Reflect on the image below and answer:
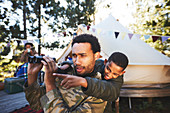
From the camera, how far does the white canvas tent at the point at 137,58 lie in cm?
373

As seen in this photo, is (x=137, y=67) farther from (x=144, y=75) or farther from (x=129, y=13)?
(x=129, y=13)

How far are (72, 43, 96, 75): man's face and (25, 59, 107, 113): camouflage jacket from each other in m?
0.10

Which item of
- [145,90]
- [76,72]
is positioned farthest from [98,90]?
[145,90]

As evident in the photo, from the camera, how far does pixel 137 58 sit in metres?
4.05

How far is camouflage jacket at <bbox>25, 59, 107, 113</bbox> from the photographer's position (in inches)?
36.6

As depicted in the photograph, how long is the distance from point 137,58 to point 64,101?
371 centimetres

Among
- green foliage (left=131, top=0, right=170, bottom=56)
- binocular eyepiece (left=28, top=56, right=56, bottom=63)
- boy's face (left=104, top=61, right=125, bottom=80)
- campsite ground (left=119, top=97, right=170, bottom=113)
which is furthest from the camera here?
green foliage (left=131, top=0, right=170, bottom=56)

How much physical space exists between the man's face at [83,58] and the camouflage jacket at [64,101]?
0.33 ft

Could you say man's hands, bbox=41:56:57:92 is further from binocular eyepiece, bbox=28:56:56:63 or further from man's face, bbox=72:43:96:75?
man's face, bbox=72:43:96:75

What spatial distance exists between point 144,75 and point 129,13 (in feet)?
27.4

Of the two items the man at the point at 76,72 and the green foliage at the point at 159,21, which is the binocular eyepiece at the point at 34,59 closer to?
the man at the point at 76,72

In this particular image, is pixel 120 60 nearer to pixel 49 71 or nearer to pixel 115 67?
pixel 115 67

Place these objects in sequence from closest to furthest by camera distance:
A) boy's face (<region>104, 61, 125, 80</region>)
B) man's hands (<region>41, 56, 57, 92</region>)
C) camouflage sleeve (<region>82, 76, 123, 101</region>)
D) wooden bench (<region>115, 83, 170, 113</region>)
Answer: camouflage sleeve (<region>82, 76, 123, 101</region>) < man's hands (<region>41, 56, 57, 92</region>) < boy's face (<region>104, 61, 125, 80</region>) < wooden bench (<region>115, 83, 170, 113</region>)

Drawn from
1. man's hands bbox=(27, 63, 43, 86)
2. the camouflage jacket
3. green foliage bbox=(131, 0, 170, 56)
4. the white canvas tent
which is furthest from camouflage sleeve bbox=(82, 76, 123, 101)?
green foliage bbox=(131, 0, 170, 56)
